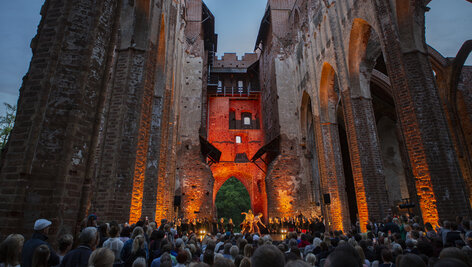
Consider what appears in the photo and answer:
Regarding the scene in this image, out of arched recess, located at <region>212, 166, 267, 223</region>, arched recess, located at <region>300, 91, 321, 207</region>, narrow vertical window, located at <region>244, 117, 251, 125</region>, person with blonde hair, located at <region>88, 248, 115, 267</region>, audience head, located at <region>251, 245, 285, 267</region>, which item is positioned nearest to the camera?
audience head, located at <region>251, 245, 285, 267</region>

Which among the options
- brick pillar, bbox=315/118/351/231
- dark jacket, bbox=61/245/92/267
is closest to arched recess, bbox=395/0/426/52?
brick pillar, bbox=315/118/351/231

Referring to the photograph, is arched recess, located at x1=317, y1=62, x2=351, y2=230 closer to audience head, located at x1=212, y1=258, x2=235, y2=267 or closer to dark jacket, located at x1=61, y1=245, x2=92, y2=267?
audience head, located at x1=212, y1=258, x2=235, y2=267

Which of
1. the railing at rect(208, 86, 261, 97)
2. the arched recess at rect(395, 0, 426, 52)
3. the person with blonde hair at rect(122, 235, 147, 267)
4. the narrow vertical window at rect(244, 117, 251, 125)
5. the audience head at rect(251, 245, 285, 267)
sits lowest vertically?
the person with blonde hair at rect(122, 235, 147, 267)

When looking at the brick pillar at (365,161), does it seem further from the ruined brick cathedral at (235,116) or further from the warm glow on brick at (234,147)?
the warm glow on brick at (234,147)

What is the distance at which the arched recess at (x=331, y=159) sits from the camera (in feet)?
47.0

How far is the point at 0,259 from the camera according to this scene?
2549mm

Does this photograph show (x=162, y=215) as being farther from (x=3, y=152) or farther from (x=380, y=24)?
(x=380, y=24)

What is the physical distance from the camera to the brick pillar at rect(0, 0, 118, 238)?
12.8ft

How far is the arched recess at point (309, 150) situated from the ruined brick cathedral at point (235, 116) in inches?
4.6

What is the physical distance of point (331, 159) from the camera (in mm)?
15422

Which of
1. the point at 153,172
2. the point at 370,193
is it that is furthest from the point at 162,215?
the point at 370,193

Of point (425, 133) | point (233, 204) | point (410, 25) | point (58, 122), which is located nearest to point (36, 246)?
point (58, 122)

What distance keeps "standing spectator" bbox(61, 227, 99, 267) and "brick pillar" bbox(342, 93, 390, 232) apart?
35.1 feet

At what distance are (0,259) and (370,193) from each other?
11695 mm
